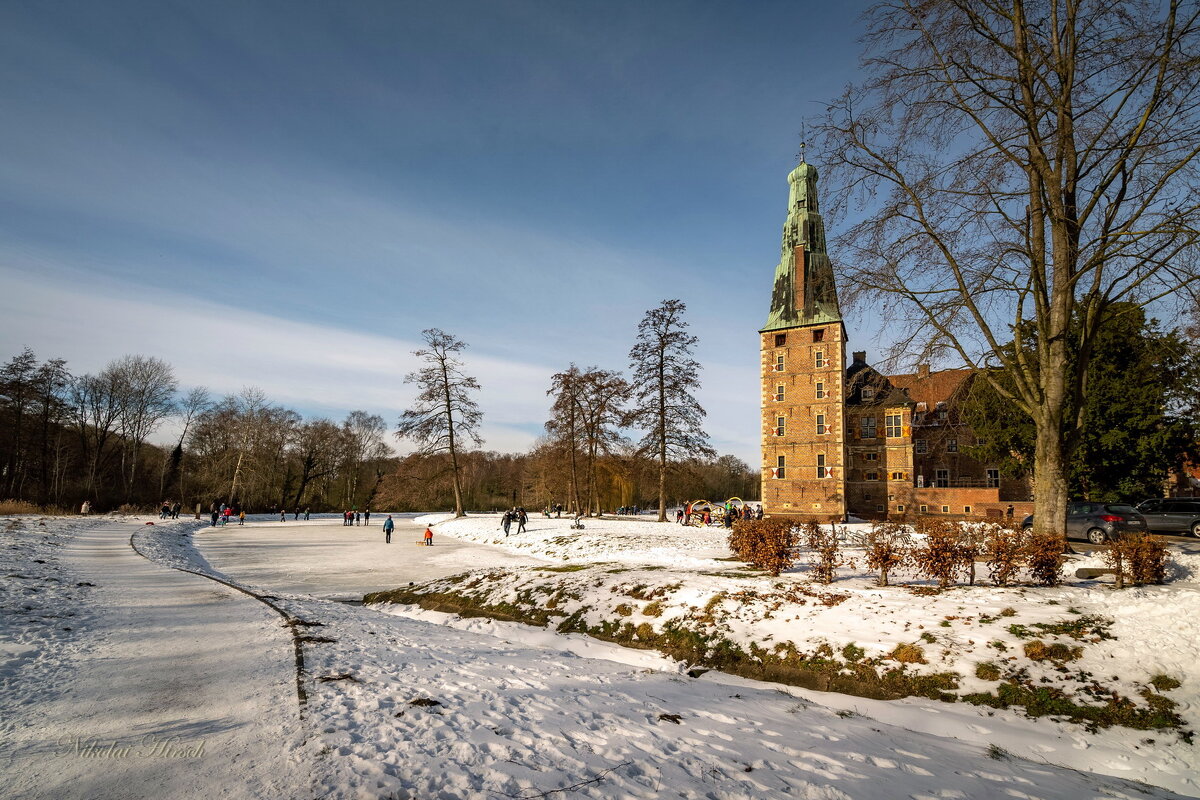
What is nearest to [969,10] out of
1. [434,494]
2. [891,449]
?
[891,449]

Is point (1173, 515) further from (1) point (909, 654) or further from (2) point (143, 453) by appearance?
(2) point (143, 453)

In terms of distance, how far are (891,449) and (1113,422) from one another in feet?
53.8

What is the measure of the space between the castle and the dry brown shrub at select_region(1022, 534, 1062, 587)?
30550mm

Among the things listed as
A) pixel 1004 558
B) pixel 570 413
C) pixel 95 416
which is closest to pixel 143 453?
pixel 95 416

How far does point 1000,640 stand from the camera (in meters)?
7.20

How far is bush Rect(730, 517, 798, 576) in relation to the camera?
1209cm

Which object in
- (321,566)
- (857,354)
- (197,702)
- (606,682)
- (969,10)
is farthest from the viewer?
(857,354)

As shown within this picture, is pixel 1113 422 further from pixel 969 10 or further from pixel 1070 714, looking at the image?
pixel 1070 714

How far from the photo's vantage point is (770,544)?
1218 cm

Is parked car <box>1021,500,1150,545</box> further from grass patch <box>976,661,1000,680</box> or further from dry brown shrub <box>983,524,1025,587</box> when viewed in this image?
grass patch <box>976,661,1000,680</box>

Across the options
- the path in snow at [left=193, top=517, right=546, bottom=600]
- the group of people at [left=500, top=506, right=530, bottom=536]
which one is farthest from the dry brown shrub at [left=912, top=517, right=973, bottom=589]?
the group of people at [left=500, top=506, right=530, bottom=536]

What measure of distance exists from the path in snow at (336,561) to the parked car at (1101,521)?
19.4 m

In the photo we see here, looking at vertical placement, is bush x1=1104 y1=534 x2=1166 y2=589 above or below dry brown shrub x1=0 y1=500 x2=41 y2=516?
above

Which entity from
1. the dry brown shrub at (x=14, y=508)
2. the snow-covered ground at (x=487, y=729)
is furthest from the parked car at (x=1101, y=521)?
the dry brown shrub at (x=14, y=508)
